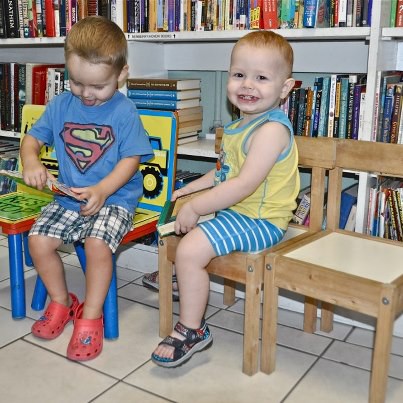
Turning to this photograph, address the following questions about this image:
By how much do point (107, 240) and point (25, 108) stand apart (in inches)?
32.8

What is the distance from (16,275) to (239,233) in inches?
28.1

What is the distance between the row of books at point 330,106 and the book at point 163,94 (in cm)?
39

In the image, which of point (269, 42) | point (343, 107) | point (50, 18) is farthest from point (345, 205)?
point (50, 18)

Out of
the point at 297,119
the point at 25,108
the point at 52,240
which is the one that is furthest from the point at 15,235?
the point at 297,119

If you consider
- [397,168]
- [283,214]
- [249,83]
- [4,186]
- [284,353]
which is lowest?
[284,353]

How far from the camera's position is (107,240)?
1520 mm

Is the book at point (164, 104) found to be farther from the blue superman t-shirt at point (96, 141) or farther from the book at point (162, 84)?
the blue superman t-shirt at point (96, 141)

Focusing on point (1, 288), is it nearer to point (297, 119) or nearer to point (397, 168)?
point (297, 119)

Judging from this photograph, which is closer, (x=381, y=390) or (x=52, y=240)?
(x=381, y=390)

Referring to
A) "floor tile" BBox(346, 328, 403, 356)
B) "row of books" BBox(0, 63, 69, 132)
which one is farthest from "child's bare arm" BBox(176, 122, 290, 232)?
"row of books" BBox(0, 63, 69, 132)

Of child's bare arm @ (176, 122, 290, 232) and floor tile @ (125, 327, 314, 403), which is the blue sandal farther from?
child's bare arm @ (176, 122, 290, 232)

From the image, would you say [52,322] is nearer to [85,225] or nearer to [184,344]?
[85,225]

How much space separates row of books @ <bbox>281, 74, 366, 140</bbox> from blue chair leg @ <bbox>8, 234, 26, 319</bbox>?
0.93m

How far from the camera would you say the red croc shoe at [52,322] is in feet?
5.21
